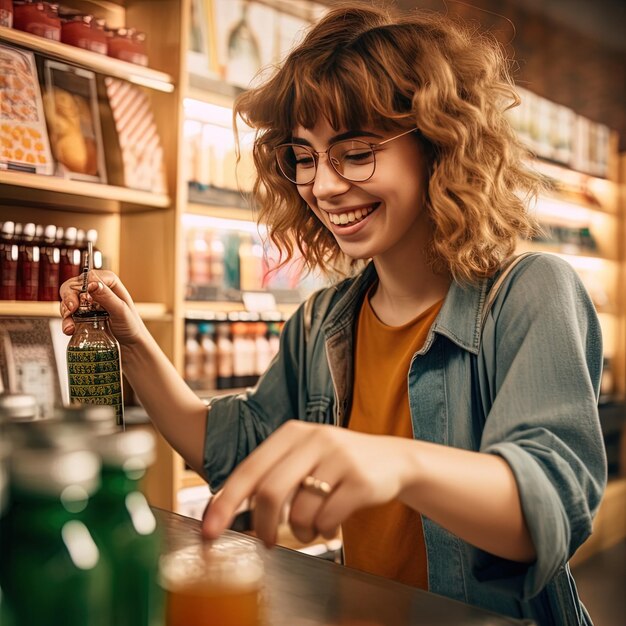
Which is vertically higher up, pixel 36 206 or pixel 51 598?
pixel 36 206

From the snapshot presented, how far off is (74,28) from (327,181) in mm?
1434

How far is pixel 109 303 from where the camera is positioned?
123 centimetres

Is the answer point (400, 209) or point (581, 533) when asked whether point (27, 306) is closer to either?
point (400, 209)

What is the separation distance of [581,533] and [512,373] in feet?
0.72

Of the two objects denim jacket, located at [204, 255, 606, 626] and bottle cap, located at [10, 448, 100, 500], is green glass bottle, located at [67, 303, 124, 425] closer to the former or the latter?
denim jacket, located at [204, 255, 606, 626]

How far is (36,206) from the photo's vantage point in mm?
2221

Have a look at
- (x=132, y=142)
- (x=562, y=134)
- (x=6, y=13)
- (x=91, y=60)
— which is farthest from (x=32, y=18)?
(x=562, y=134)

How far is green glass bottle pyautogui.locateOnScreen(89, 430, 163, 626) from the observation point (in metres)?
0.53

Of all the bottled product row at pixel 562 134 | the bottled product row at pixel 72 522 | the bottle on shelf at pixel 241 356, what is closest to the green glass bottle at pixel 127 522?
the bottled product row at pixel 72 522

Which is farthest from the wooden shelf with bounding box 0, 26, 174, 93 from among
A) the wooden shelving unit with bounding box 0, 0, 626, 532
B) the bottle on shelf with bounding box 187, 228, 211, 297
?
the bottle on shelf with bounding box 187, 228, 211, 297

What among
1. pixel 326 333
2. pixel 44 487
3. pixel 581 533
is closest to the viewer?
pixel 44 487

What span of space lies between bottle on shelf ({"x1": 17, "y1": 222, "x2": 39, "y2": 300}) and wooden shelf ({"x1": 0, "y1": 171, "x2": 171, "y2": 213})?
0.10 m

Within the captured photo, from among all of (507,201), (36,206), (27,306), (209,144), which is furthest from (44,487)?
(209,144)

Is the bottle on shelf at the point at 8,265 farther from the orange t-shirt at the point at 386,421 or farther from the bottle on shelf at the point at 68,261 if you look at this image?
the orange t-shirt at the point at 386,421
